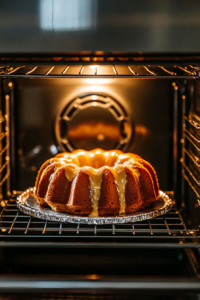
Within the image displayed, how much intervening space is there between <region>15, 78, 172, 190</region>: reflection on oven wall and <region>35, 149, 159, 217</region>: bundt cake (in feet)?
0.60

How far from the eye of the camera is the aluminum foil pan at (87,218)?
1.22 metres

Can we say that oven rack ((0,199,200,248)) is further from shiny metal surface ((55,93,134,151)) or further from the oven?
shiny metal surface ((55,93,134,151))

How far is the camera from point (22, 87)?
154 centimetres

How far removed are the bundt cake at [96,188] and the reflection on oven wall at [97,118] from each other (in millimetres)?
183

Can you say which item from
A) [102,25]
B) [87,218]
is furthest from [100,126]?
[102,25]

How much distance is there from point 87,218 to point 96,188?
0.12 meters

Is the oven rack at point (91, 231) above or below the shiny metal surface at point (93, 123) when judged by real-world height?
below

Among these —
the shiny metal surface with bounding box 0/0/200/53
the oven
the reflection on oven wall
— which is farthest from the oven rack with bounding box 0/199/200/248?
the shiny metal surface with bounding box 0/0/200/53

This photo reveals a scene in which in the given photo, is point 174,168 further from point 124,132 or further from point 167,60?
point 167,60

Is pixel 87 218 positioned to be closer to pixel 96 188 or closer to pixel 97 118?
pixel 96 188

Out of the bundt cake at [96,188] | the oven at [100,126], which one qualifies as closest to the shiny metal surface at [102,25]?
the oven at [100,126]

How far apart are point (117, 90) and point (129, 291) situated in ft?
2.71

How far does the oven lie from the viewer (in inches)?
37.0

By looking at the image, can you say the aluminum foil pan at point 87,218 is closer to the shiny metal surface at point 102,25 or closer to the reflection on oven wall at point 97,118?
the reflection on oven wall at point 97,118
